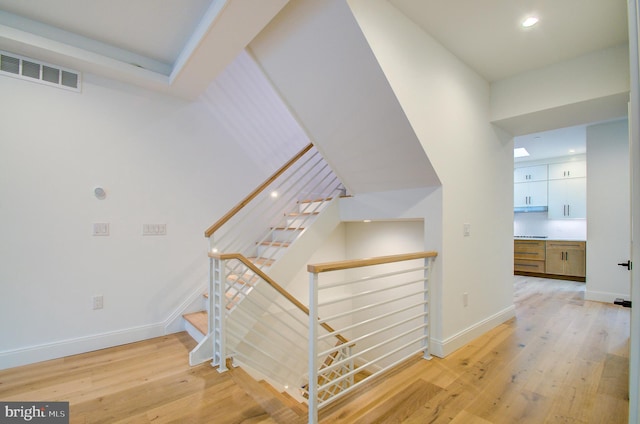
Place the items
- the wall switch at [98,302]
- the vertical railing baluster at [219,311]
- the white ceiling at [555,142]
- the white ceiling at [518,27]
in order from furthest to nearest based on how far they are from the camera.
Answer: the white ceiling at [555,142], the wall switch at [98,302], the vertical railing baluster at [219,311], the white ceiling at [518,27]

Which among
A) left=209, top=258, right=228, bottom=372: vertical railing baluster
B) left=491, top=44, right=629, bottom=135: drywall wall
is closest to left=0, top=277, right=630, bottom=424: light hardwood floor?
left=209, top=258, right=228, bottom=372: vertical railing baluster

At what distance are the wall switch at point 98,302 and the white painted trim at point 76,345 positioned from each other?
0.85 ft

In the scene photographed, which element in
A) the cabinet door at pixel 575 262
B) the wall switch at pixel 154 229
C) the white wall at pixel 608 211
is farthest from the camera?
the cabinet door at pixel 575 262

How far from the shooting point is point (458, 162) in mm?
2727

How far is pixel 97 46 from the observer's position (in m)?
2.56

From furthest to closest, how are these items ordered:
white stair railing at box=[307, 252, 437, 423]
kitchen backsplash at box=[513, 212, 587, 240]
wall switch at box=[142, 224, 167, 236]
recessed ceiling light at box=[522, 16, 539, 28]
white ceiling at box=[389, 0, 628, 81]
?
kitchen backsplash at box=[513, 212, 587, 240] → wall switch at box=[142, 224, 167, 236] → recessed ceiling light at box=[522, 16, 539, 28] → white ceiling at box=[389, 0, 628, 81] → white stair railing at box=[307, 252, 437, 423]

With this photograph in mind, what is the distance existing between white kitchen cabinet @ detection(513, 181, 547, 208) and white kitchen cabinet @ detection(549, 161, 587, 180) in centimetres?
27

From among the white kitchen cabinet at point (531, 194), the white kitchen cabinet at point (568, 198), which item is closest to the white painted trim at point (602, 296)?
the white kitchen cabinet at point (568, 198)

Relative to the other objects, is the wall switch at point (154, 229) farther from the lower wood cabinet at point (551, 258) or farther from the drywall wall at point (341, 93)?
the lower wood cabinet at point (551, 258)

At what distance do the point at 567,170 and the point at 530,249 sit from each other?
192 centimetres

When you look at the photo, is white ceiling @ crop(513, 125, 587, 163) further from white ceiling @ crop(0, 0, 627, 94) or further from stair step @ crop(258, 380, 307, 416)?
stair step @ crop(258, 380, 307, 416)

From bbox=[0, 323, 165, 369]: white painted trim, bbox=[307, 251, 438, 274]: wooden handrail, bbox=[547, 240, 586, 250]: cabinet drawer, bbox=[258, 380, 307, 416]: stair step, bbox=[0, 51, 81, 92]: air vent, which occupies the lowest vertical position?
bbox=[258, 380, 307, 416]: stair step

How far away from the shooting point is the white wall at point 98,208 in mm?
2408

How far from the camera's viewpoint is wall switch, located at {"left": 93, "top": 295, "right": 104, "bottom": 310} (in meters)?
2.70
